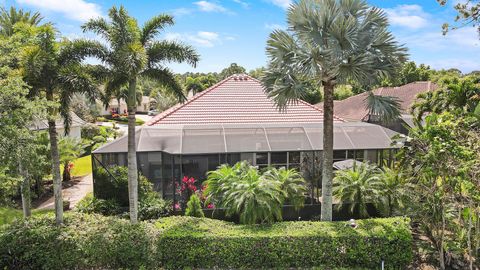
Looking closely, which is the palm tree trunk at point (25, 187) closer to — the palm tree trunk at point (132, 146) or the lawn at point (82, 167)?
the palm tree trunk at point (132, 146)

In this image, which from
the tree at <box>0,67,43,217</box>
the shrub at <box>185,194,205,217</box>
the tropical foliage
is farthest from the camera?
the shrub at <box>185,194,205,217</box>

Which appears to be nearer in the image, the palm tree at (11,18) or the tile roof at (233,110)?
the palm tree at (11,18)

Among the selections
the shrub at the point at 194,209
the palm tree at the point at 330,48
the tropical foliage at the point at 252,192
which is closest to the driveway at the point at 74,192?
the shrub at the point at 194,209

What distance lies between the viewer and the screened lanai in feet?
48.5

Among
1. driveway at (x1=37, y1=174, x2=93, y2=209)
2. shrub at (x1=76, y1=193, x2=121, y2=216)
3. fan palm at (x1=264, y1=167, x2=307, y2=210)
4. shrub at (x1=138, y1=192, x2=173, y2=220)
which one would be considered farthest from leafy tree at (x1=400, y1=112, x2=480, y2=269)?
driveway at (x1=37, y1=174, x2=93, y2=209)

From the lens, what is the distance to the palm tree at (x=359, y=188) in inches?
500

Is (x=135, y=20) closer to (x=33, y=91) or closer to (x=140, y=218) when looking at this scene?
(x=33, y=91)

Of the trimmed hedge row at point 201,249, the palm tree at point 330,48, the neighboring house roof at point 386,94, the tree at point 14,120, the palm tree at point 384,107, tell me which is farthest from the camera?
the neighboring house roof at point 386,94

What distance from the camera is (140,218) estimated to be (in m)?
13.1

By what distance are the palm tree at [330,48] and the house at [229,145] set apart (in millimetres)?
3077

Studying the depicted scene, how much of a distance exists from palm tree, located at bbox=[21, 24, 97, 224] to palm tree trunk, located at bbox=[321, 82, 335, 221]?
25.2 feet

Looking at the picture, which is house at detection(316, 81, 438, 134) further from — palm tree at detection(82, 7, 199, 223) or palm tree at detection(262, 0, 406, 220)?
palm tree at detection(82, 7, 199, 223)

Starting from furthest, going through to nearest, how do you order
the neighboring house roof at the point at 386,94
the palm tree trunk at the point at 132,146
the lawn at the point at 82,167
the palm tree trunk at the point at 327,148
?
the neighboring house roof at the point at 386,94, the lawn at the point at 82,167, the palm tree trunk at the point at 132,146, the palm tree trunk at the point at 327,148

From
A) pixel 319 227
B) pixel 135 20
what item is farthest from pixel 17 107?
pixel 319 227
